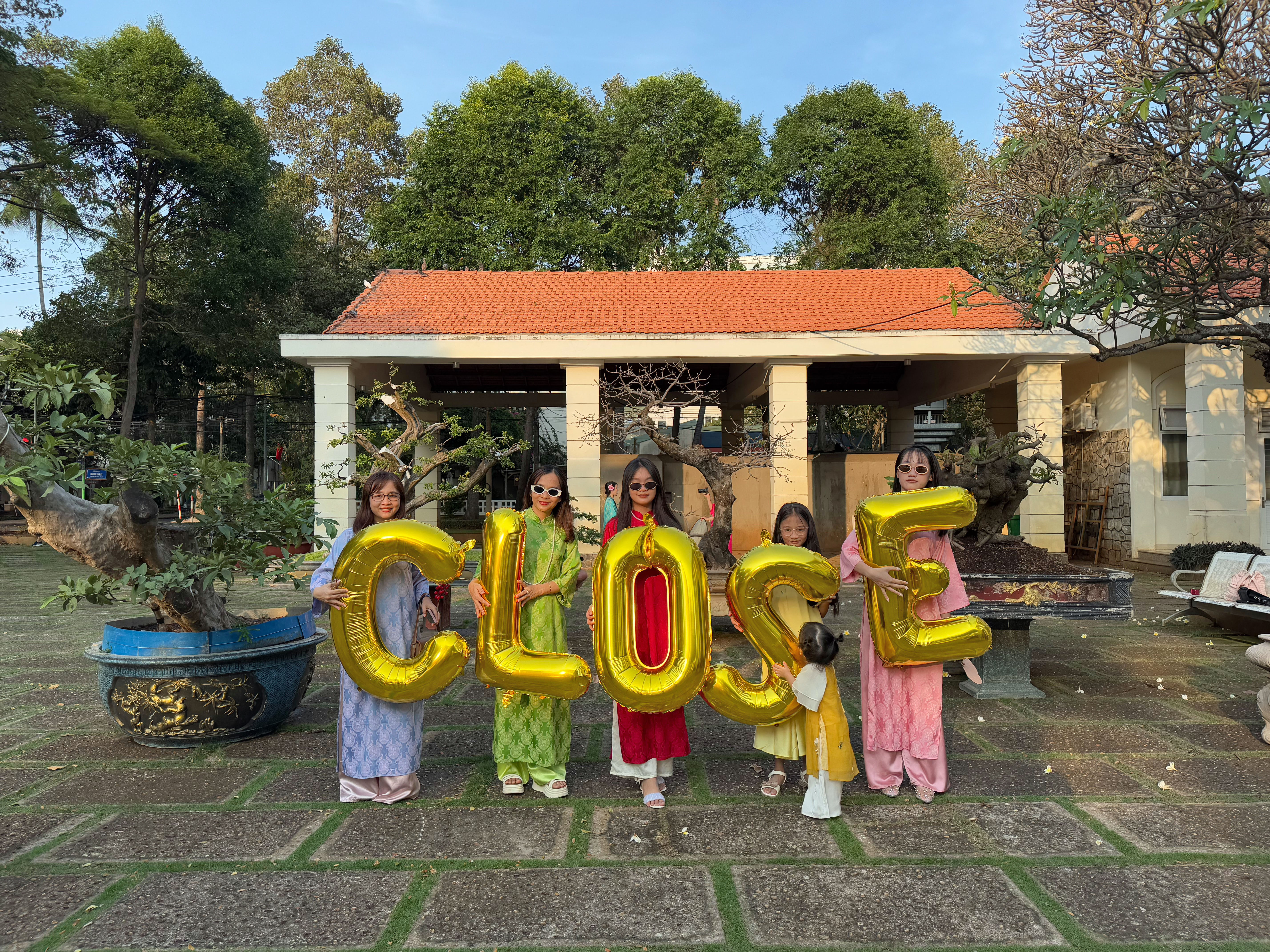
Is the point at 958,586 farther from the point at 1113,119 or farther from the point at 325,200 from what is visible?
the point at 325,200

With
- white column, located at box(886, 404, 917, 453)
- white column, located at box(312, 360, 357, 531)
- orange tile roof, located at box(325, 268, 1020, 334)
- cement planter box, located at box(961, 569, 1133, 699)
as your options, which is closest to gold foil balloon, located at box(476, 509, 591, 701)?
cement planter box, located at box(961, 569, 1133, 699)

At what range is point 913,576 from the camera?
11.9 ft

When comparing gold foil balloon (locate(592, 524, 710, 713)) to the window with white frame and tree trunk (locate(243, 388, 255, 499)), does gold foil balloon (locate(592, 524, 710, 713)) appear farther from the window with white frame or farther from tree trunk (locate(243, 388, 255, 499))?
tree trunk (locate(243, 388, 255, 499))

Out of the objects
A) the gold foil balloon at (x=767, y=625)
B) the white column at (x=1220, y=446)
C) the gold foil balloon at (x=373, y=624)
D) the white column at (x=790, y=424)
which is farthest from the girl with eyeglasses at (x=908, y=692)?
the white column at (x=1220, y=446)

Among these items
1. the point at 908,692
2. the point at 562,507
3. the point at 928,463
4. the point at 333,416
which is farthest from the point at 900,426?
the point at 562,507

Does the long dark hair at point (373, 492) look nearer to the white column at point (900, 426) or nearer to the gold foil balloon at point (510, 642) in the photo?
the gold foil balloon at point (510, 642)

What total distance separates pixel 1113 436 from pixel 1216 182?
831 centimetres

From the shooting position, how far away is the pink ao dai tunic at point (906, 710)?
3.63 m

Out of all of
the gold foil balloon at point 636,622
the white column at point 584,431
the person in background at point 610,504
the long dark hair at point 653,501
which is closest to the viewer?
the gold foil balloon at point 636,622

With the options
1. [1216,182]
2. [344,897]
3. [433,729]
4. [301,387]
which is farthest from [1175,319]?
[301,387]

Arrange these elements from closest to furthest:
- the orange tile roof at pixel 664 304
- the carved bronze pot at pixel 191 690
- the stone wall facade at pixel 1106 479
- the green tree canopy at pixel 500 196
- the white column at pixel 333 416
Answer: the carved bronze pot at pixel 191 690 → the white column at pixel 333 416 → the orange tile roof at pixel 664 304 → the stone wall facade at pixel 1106 479 → the green tree canopy at pixel 500 196

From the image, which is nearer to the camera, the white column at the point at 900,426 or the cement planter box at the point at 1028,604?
the cement planter box at the point at 1028,604

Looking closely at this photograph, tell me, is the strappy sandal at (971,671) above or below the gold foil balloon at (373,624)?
below

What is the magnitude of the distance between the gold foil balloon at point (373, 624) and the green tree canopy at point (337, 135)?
26.3 metres
